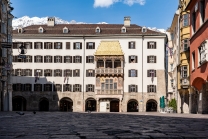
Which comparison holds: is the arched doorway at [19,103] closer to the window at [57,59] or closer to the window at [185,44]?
the window at [57,59]

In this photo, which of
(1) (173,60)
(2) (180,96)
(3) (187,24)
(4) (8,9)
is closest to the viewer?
(3) (187,24)

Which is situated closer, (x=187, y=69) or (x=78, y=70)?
(x=187, y=69)

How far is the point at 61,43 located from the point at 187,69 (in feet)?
102

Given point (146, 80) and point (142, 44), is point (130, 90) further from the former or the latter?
point (142, 44)

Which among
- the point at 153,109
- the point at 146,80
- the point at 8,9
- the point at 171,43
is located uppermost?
the point at 8,9

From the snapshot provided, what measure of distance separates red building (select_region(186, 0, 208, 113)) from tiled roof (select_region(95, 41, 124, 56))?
1324 inches

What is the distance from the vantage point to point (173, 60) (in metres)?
64.5

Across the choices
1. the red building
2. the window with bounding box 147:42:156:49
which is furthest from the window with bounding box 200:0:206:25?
the window with bounding box 147:42:156:49

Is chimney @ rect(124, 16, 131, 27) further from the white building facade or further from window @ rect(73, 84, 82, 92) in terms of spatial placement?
window @ rect(73, 84, 82, 92)

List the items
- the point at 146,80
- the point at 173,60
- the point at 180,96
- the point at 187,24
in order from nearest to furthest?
the point at 187,24 → the point at 180,96 → the point at 173,60 → the point at 146,80

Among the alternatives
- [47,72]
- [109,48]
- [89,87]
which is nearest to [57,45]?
[47,72]

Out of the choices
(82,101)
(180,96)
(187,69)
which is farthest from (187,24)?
(82,101)

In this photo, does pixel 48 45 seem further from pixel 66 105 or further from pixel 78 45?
pixel 66 105

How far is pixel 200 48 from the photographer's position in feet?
108
